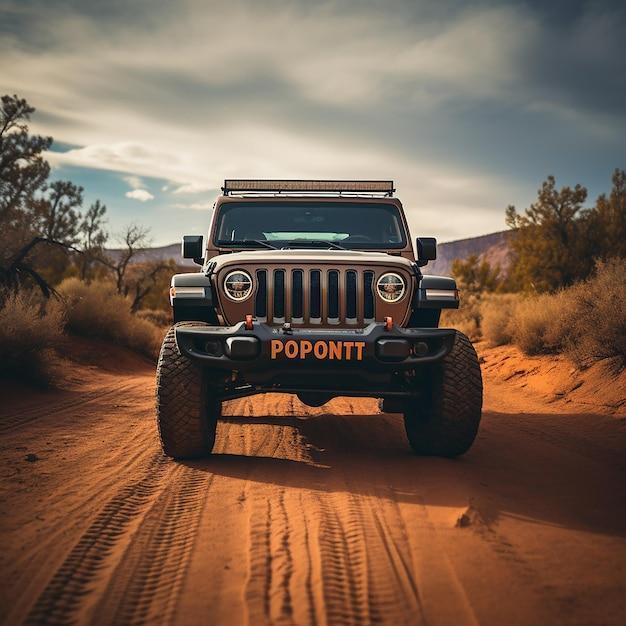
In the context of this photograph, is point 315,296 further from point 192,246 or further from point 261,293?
point 192,246

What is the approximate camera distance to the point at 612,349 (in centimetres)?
895

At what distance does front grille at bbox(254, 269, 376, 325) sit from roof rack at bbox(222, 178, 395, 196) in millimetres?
2053

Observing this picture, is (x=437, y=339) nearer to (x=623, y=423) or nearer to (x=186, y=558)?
(x=186, y=558)

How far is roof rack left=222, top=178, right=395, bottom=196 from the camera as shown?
253 inches

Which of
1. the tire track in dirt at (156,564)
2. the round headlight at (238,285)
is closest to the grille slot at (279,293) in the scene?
the round headlight at (238,285)


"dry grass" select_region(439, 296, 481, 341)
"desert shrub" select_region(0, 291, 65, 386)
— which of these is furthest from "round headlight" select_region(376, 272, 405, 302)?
"dry grass" select_region(439, 296, 481, 341)

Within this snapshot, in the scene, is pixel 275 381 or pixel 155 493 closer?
pixel 155 493

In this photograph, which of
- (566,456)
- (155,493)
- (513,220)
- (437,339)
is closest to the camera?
(155,493)

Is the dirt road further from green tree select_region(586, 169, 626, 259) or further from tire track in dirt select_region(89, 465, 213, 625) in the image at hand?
green tree select_region(586, 169, 626, 259)

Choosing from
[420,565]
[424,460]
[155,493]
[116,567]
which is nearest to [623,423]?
[424,460]

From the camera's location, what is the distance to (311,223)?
619 cm

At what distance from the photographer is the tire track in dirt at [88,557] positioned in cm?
243

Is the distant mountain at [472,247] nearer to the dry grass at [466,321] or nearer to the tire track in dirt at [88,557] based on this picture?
the dry grass at [466,321]

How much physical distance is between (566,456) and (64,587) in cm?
429
